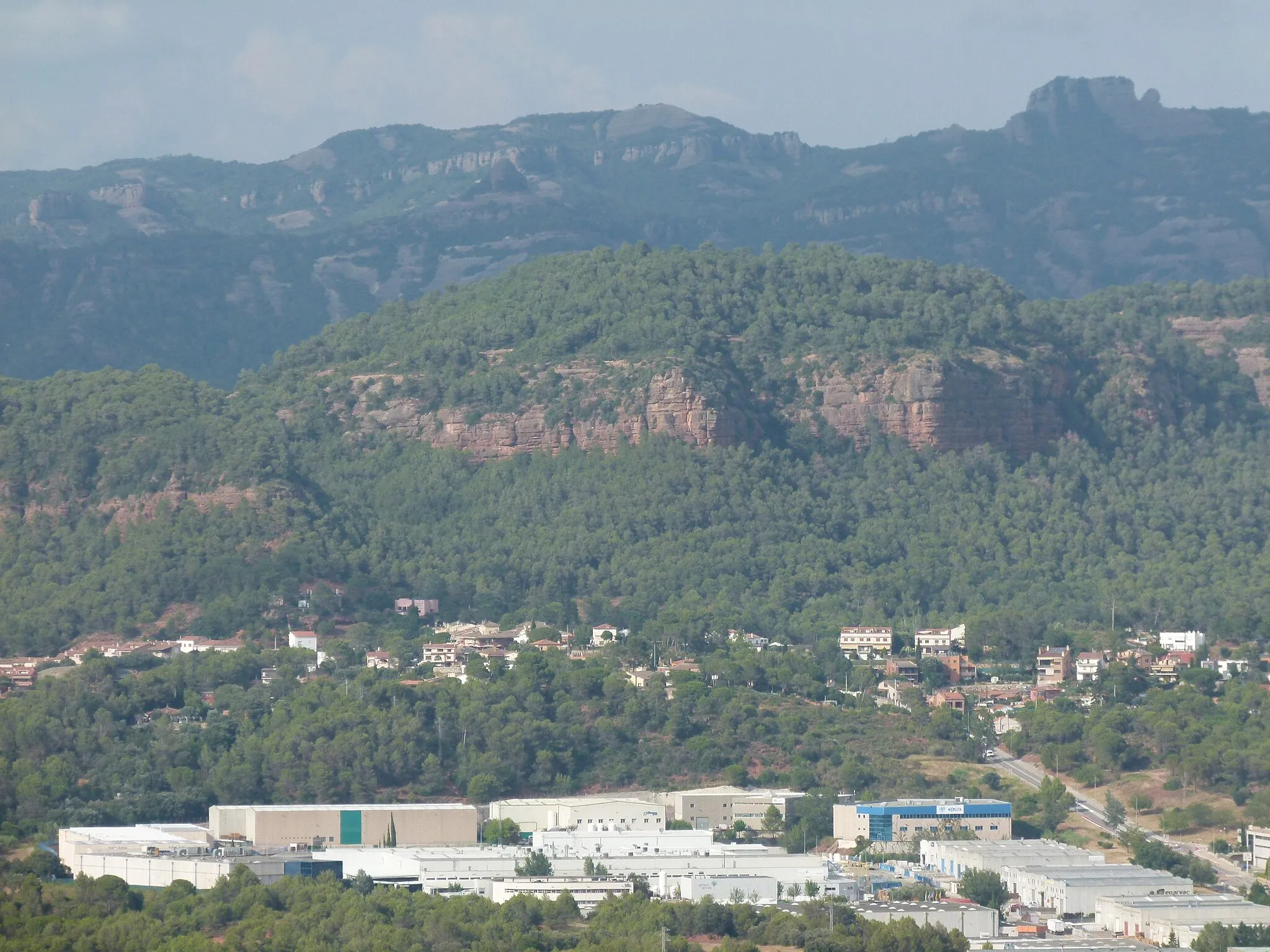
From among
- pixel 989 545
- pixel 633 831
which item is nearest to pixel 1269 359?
pixel 989 545

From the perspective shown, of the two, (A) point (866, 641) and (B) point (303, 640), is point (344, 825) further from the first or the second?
(A) point (866, 641)

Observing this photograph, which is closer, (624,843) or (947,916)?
(947,916)

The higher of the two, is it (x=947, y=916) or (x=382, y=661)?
(x=382, y=661)

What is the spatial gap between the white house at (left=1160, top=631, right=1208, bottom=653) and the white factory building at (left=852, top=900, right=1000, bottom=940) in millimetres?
46703

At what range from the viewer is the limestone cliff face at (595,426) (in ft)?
505

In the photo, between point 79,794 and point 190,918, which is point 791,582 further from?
point 190,918

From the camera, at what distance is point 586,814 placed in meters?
106

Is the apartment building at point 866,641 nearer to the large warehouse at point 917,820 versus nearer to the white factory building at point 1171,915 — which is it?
the large warehouse at point 917,820

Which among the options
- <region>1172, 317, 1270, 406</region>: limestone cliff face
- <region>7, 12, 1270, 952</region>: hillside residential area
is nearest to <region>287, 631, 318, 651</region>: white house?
<region>7, 12, 1270, 952</region>: hillside residential area

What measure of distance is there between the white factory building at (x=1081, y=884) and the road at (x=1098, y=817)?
3.34m

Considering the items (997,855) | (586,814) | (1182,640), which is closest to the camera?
(997,855)

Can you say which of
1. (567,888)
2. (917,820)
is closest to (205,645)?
(917,820)

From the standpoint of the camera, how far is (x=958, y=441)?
158 metres

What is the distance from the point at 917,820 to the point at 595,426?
50311 millimetres
